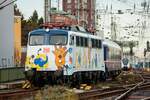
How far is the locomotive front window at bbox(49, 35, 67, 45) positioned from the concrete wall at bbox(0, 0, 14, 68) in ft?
75.6

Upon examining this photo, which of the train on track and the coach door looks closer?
the train on track

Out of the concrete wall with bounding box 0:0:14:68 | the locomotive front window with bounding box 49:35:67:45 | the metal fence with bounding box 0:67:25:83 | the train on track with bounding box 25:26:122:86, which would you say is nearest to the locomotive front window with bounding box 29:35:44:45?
the train on track with bounding box 25:26:122:86

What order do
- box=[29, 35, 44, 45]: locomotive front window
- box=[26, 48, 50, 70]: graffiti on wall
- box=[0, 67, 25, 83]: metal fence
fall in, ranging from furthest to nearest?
1. box=[0, 67, 25, 83]: metal fence
2. box=[29, 35, 44, 45]: locomotive front window
3. box=[26, 48, 50, 70]: graffiti on wall

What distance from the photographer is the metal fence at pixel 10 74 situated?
3750 centimetres

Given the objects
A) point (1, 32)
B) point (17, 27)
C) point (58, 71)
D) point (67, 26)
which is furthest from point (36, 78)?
point (17, 27)

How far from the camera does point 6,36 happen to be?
2106 inches

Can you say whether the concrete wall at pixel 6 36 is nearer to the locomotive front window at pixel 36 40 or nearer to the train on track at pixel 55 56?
the train on track at pixel 55 56

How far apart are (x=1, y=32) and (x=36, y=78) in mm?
25076

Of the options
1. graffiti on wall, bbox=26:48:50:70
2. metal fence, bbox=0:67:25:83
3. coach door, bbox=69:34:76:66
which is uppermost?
coach door, bbox=69:34:76:66

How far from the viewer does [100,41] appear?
1433 inches

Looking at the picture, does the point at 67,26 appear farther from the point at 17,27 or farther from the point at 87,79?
the point at 17,27

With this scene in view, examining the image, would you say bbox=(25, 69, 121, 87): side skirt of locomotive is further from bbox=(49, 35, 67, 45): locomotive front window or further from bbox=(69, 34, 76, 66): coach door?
bbox=(49, 35, 67, 45): locomotive front window

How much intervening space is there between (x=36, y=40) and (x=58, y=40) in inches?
→ 48.7

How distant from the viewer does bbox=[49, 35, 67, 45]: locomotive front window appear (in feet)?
94.1
